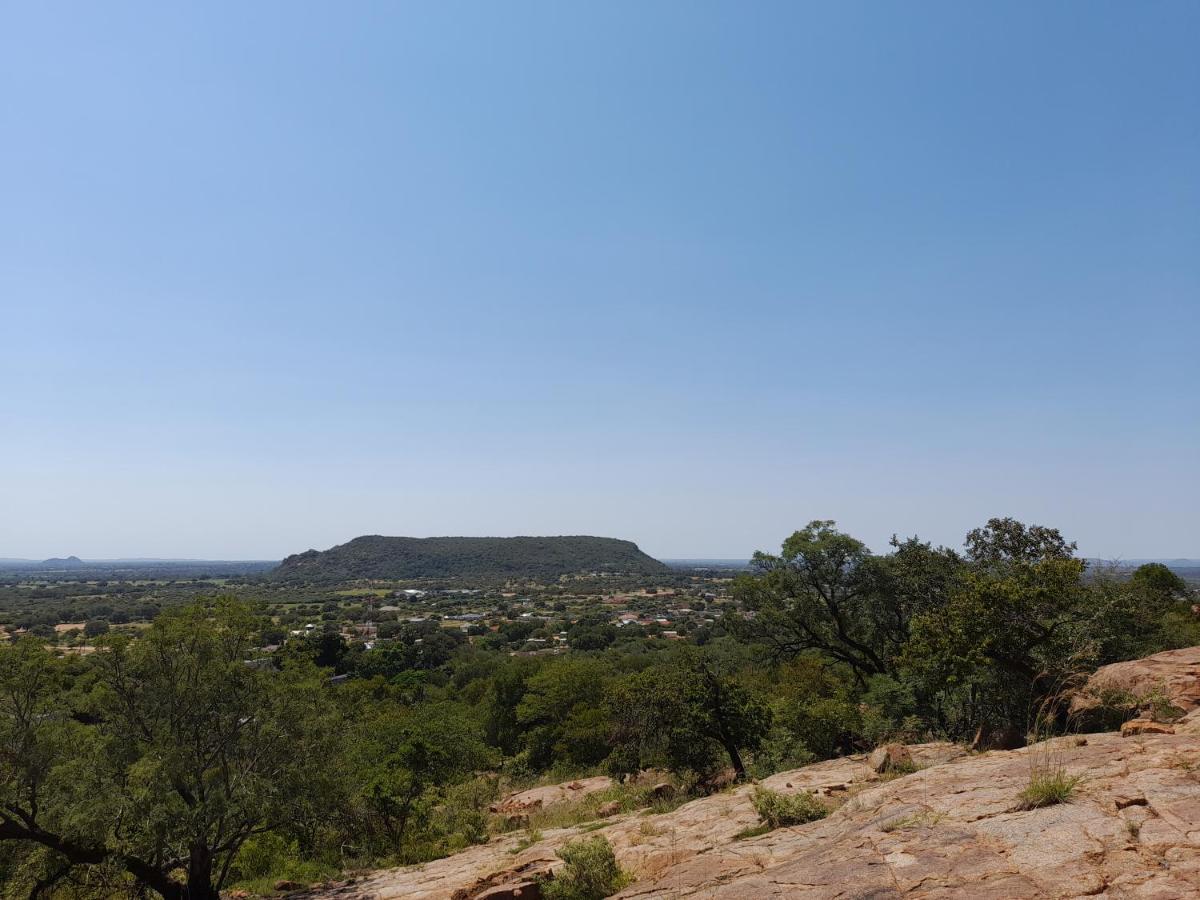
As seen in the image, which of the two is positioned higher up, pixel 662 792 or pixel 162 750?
pixel 162 750

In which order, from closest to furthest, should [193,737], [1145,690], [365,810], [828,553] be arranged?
[1145,690]
[193,737]
[365,810]
[828,553]

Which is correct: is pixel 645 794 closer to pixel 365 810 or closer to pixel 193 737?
pixel 365 810

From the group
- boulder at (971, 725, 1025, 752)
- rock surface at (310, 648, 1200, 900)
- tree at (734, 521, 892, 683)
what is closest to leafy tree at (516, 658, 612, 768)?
tree at (734, 521, 892, 683)

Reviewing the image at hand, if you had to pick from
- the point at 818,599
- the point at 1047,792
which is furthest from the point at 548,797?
the point at 1047,792

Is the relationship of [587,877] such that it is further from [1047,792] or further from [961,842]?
[1047,792]

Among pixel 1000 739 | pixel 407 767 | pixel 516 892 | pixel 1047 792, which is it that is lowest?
pixel 407 767

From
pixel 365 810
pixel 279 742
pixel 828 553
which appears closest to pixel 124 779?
pixel 279 742

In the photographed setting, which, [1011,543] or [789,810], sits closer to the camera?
[789,810]

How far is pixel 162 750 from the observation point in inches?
595

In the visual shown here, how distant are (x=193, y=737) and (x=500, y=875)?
32.2 feet

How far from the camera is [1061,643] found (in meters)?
16.9

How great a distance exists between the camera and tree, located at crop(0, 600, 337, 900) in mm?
14367

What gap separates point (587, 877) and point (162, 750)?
11886 millimetres

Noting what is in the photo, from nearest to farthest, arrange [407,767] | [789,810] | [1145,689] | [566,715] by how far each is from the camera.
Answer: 1. [789,810]
2. [1145,689]
3. [407,767]
4. [566,715]
